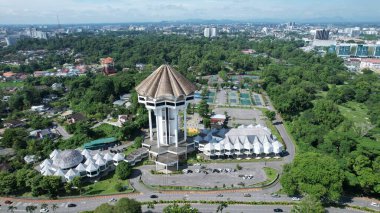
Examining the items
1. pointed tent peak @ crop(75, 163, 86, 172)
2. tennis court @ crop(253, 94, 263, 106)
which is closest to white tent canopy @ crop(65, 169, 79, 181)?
pointed tent peak @ crop(75, 163, 86, 172)

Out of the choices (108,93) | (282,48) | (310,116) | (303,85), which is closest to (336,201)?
(310,116)

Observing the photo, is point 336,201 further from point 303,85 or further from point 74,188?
point 303,85

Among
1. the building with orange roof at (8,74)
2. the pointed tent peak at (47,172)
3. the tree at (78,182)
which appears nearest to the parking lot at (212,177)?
the tree at (78,182)

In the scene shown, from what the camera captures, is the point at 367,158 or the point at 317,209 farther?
the point at 367,158

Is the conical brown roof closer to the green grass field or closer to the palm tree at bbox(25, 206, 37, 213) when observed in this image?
the palm tree at bbox(25, 206, 37, 213)

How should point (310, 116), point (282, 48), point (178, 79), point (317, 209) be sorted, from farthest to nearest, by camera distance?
point (282, 48), point (310, 116), point (178, 79), point (317, 209)

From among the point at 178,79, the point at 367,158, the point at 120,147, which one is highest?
the point at 178,79

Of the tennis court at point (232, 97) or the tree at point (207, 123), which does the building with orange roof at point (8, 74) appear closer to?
the tennis court at point (232, 97)
